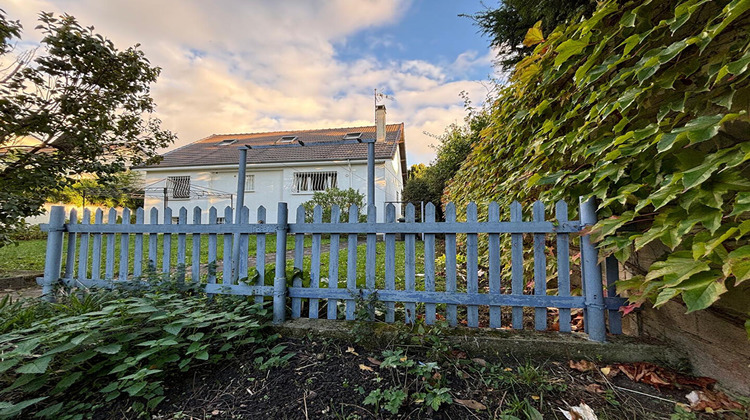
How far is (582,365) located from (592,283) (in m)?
0.51

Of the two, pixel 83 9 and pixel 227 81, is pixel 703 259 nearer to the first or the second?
pixel 83 9

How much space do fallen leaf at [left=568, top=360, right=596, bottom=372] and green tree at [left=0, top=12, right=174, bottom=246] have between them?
4942mm

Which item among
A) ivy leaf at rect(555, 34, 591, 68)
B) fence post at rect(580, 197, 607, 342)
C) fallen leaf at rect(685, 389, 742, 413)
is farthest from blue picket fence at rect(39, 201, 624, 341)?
ivy leaf at rect(555, 34, 591, 68)

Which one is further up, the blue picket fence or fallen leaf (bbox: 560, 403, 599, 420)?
the blue picket fence

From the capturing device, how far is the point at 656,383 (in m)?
1.44

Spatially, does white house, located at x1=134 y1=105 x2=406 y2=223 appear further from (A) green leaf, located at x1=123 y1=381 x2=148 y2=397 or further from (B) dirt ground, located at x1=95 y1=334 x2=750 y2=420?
(A) green leaf, located at x1=123 y1=381 x2=148 y2=397

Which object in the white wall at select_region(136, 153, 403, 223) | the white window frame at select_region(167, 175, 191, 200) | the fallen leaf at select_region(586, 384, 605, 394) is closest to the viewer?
the fallen leaf at select_region(586, 384, 605, 394)

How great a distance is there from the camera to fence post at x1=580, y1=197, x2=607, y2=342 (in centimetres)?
174

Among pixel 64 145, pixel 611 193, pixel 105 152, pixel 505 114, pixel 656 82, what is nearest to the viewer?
pixel 656 82

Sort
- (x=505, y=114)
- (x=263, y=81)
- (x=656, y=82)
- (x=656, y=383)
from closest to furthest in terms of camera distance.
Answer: (x=656, y=82), (x=656, y=383), (x=505, y=114), (x=263, y=81)

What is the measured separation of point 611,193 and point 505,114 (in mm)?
1390

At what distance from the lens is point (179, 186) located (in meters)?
13.7

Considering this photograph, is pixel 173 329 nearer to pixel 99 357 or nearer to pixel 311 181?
pixel 99 357

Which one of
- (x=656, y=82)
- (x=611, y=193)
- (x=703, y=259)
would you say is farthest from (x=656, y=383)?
(x=656, y=82)
